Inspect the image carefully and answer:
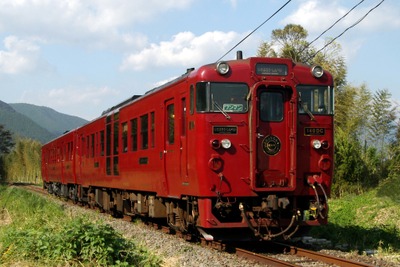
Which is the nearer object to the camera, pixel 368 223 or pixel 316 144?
pixel 316 144

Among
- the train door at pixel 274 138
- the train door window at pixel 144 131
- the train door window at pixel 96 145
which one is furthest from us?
the train door window at pixel 96 145

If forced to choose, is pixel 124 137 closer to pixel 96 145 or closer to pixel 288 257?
pixel 96 145

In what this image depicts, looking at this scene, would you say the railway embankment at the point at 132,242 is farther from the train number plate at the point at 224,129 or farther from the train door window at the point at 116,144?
the train number plate at the point at 224,129

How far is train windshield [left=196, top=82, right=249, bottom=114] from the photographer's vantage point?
9.58m

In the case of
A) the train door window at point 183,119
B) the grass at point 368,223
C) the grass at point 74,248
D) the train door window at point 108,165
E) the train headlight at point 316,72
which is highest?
the train headlight at point 316,72

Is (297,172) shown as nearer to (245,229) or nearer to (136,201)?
(245,229)

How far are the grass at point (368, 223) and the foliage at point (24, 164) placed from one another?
56755 mm

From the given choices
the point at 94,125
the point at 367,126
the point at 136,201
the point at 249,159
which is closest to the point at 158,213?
the point at 136,201

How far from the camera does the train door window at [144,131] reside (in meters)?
12.6

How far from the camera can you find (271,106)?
9836mm

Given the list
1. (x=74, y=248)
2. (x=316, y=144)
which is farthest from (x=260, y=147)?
(x=74, y=248)

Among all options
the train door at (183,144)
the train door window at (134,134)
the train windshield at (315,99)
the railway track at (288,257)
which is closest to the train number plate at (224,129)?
the train door at (183,144)

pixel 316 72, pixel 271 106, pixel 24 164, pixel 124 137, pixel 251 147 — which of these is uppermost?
pixel 316 72

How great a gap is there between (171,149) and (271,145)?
2.15 meters
